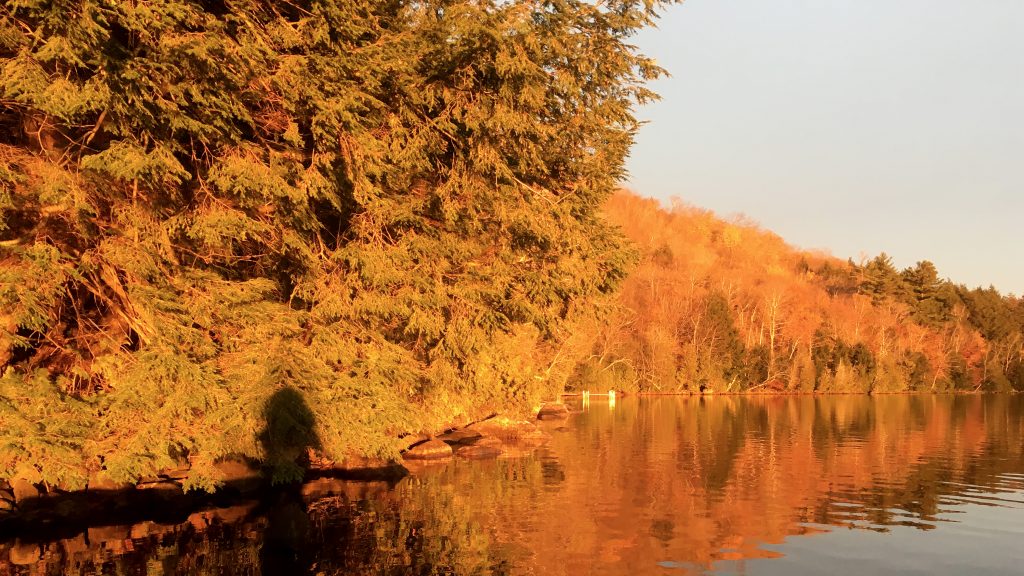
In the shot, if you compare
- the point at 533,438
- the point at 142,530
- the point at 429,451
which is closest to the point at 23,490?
the point at 142,530

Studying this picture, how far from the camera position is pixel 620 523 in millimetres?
13656

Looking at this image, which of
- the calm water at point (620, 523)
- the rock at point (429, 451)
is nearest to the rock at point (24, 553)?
the calm water at point (620, 523)

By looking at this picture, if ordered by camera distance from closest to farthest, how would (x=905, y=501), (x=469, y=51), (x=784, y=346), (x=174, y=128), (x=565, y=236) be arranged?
1. (x=174, y=128)
2. (x=905, y=501)
3. (x=469, y=51)
4. (x=565, y=236)
5. (x=784, y=346)

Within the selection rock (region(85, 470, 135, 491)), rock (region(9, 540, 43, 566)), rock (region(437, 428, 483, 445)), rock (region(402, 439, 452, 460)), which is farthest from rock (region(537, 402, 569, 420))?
rock (region(9, 540, 43, 566))

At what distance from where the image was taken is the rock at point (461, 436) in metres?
29.7

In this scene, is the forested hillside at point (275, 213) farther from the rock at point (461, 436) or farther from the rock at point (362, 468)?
the rock at point (461, 436)

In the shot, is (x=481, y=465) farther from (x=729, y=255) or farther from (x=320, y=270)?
(x=729, y=255)

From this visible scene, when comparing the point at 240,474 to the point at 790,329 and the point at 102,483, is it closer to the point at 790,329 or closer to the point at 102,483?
the point at 102,483

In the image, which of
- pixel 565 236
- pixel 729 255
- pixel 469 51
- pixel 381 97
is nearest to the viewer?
pixel 469 51

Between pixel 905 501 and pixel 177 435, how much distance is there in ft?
A: 52.1

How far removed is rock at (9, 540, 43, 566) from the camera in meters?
11.2

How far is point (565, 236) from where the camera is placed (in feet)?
65.7

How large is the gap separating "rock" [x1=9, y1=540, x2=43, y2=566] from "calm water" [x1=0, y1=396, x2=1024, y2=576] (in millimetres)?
62

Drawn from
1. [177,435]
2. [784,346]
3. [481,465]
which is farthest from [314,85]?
[784,346]
